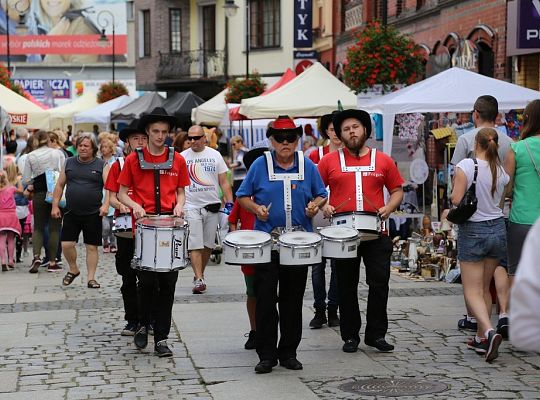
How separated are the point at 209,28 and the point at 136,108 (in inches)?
611

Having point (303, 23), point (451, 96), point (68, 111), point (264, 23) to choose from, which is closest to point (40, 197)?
point (451, 96)

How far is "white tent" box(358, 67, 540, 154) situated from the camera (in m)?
14.7

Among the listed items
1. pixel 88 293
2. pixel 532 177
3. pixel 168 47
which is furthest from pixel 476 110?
pixel 168 47

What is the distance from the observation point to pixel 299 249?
786 cm

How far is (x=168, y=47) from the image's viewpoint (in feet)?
169

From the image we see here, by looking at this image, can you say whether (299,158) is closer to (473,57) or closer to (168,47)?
(473,57)

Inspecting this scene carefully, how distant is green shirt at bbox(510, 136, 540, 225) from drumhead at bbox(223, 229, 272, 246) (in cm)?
192

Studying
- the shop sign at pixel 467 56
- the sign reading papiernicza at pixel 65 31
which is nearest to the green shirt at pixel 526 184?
the shop sign at pixel 467 56

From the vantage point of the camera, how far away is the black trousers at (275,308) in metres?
8.02

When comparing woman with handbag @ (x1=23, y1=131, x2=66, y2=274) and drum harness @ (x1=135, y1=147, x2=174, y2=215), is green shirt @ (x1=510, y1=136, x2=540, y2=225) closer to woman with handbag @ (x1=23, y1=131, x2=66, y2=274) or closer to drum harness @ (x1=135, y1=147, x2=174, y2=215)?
drum harness @ (x1=135, y1=147, x2=174, y2=215)

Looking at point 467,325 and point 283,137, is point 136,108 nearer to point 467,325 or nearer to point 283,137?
point 467,325

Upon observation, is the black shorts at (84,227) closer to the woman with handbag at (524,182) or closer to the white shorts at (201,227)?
the white shorts at (201,227)

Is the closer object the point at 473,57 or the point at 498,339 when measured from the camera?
the point at 498,339

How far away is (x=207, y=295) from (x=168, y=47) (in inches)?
1584
